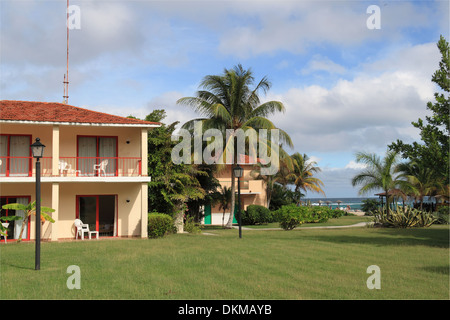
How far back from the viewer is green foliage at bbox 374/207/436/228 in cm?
2486

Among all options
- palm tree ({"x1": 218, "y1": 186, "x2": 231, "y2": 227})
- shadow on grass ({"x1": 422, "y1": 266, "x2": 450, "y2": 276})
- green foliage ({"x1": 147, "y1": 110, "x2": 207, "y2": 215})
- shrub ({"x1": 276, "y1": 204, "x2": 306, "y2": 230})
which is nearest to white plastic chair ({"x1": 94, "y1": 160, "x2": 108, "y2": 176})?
green foliage ({"x1": 147, "y1": 110, "x2": 207, "y2": 215})

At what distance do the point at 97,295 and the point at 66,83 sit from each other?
64.2 ft

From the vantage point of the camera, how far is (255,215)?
34156 mm

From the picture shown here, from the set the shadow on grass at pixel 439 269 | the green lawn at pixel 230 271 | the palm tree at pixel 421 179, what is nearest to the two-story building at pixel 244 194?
the palm tree at pixel 421 179

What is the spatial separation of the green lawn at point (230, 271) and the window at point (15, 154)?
5.03 metres

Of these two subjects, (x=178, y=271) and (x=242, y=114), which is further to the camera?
(x=242, y=114)

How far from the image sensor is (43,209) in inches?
688

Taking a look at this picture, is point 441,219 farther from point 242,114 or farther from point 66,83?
point 66,83

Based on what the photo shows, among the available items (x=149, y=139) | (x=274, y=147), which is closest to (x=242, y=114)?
(x=274, y=147)

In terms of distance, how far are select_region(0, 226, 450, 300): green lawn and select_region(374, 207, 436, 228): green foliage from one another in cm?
955

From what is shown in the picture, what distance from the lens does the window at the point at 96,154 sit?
20.7m
